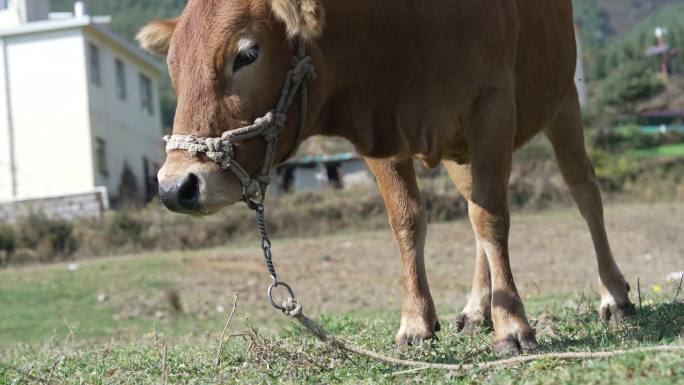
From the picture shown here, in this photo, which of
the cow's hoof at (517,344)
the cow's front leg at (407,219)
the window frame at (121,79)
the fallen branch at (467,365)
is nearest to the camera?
the fallen branch at (467,365)

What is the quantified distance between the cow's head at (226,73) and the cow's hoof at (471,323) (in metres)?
2.17

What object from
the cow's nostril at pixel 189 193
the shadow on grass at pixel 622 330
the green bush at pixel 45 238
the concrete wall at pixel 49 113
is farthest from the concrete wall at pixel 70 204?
the cow's nostril at pixel 189 193

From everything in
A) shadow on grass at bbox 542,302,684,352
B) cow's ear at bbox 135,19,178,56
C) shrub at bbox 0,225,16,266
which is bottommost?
shrub at bbox 0,225,16,266

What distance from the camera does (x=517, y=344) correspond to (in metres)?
4.81

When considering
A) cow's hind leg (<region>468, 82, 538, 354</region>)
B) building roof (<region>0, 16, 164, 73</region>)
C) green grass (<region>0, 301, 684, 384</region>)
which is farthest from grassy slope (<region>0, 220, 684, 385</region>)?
building roof (<region>0, 16, 164, 73</region>)

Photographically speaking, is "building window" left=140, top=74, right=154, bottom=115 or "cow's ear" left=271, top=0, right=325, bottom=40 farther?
"building window" left=140, top=74, right=154, bottom=115

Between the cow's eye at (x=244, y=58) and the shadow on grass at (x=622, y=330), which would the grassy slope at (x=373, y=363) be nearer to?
the shadow on grass at (x=622, y=330)

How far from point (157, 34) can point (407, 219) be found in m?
1.90

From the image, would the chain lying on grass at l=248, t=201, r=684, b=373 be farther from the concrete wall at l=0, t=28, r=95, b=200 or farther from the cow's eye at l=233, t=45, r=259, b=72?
the concrete wall at l=0, t=28, r=95, b=200

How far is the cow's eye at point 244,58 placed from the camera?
4.37 m

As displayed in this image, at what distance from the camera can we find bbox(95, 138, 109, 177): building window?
109 ft

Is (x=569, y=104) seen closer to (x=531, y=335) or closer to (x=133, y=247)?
(x=531, y=335)

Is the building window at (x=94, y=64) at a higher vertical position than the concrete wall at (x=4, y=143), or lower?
higher

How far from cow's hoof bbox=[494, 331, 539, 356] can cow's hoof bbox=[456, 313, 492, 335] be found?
115 cm
